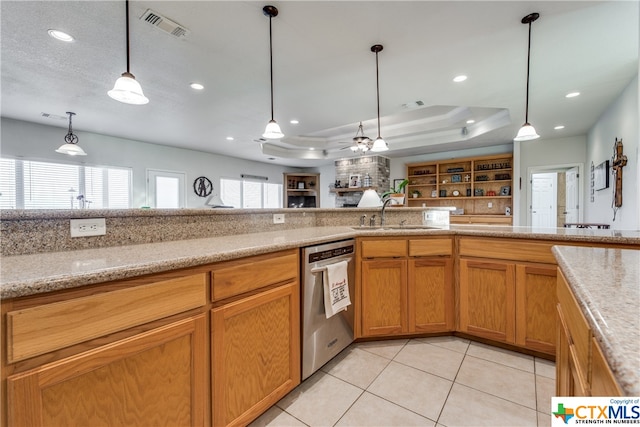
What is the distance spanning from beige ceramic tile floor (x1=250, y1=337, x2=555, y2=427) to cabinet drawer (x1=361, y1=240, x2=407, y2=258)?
745 mm

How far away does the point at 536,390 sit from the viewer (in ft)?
5.40

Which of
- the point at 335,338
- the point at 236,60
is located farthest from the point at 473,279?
the point at 236,60

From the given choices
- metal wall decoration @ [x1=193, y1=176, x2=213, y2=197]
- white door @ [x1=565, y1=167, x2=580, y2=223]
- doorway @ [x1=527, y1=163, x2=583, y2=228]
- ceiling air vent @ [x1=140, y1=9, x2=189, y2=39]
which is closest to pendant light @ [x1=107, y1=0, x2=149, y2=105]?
ceiling air vent @ [x1=140, y1=9, x2=189, y2=39]

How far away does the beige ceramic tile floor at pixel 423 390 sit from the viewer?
1.45m

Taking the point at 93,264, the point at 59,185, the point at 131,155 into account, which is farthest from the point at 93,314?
the point at 131,155

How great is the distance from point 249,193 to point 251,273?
23.4 ft

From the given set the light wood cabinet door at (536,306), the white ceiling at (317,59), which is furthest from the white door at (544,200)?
the light wood cabinet door at (536,306)

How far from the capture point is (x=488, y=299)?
2.13m

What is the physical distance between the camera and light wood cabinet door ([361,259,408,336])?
2.19 m

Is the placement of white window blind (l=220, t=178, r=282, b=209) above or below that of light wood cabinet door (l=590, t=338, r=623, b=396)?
above

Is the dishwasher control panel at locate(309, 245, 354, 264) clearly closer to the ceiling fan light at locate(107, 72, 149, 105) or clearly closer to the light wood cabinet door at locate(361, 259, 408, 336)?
the light wood cabinet door at locate(361, 259, 408, 336)

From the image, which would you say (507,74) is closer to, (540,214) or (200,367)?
(200,367)

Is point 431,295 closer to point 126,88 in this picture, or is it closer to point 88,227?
point 88,227

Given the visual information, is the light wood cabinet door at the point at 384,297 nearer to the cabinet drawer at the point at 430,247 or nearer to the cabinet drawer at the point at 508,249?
the cabinet drawer at the point at 430,247
